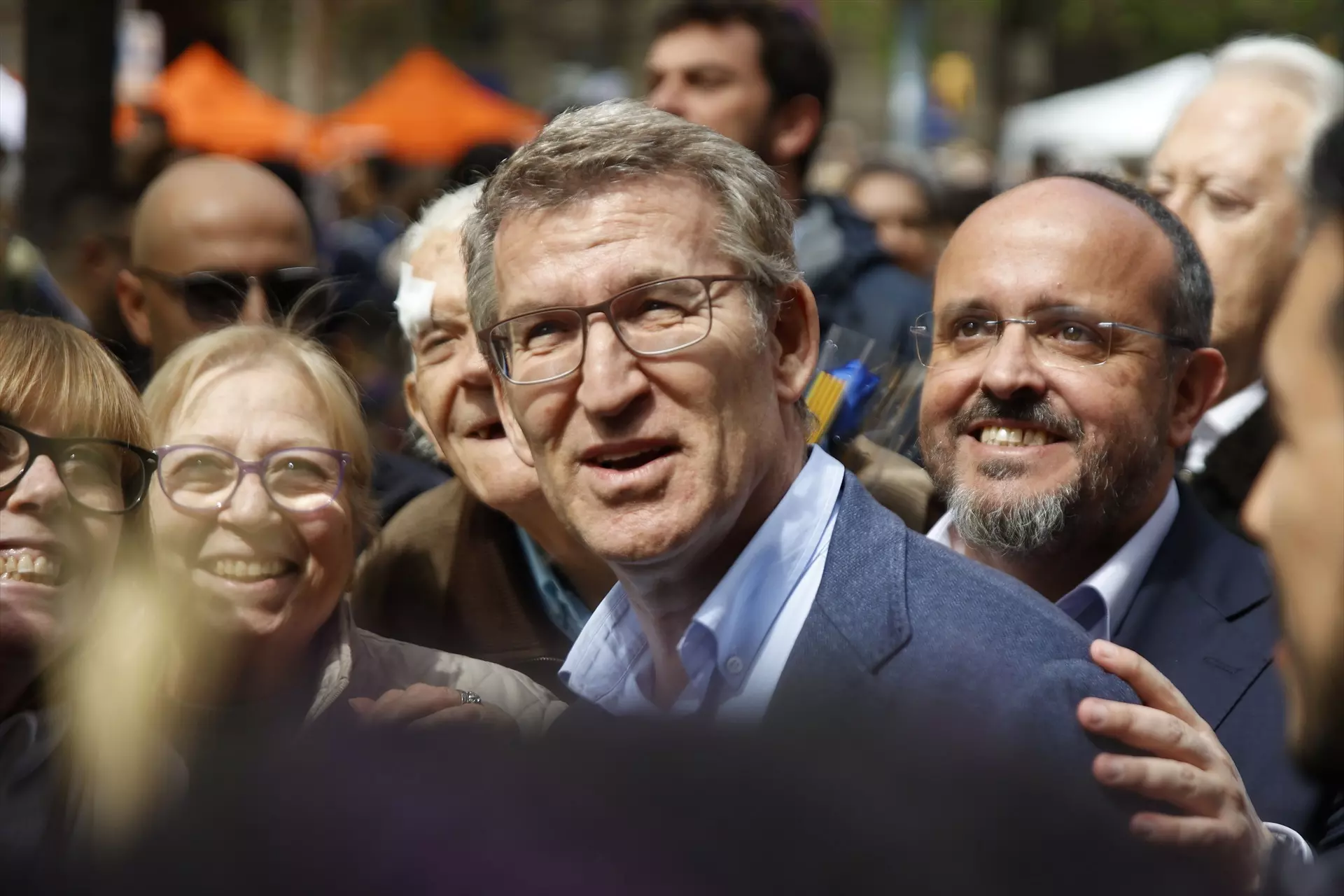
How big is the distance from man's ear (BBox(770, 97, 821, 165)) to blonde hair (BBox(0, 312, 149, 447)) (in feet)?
10.8

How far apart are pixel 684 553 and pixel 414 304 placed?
146 centimetres

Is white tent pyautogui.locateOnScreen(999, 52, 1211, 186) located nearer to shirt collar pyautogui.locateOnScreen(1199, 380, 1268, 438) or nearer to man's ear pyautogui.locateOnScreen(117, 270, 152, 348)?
shirt collar pyautogui.locateOnScreen(1199, 380, 1268, 438)

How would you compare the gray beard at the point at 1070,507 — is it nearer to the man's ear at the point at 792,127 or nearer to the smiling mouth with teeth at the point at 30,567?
the smiling mouth with teeth at the point at 30,567

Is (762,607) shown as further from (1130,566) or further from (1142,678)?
(1130,566)

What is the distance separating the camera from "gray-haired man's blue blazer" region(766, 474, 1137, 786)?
2162 mm

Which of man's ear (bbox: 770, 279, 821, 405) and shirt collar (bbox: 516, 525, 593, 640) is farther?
shirt collar (bbox: 516, 525, 593, 640)

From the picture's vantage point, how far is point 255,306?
4.39m

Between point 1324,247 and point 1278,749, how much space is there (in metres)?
1.84

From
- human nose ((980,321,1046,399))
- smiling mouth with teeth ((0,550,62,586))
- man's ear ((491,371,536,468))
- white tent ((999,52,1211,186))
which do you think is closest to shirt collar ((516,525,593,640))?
man's ear ((491,371,536,468))

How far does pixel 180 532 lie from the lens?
9.85ft

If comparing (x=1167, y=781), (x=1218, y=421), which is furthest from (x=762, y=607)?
(x=1218, y=421)

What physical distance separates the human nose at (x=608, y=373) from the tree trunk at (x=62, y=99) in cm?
504

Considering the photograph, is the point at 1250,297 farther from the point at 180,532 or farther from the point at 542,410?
the point at 180,532

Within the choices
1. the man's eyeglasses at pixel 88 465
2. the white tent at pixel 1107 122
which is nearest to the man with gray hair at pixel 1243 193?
the man's eyeglasses at pixel 88 465
